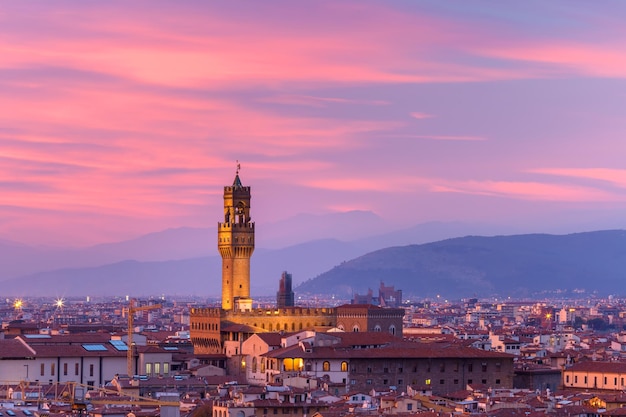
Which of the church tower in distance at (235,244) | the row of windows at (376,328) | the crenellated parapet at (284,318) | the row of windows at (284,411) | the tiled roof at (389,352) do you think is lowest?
the row of windows at (284,411)

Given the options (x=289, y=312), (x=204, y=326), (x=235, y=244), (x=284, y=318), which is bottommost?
(x=204, y=326)

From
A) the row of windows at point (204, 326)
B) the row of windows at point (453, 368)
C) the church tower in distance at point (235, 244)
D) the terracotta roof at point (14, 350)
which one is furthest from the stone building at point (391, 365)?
the church tower in distance at point (235, 244)

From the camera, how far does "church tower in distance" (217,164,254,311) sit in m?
105

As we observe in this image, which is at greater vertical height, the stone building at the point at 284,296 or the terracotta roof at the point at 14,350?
the stone building at the point at 284,296

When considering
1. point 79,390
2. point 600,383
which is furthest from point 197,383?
point 600,383

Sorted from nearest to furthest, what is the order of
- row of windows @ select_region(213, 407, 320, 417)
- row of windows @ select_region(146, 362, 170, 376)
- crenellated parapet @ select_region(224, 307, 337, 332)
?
row of windows @ select_region(213, 407, 320, 417) → row of windows @ select_region(146, 362, 170, 376) → crenellated parapet @ select_region(224, 307, 337, 332)

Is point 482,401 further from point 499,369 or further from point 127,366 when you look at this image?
point 127,366

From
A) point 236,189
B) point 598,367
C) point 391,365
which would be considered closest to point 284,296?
point 236,189

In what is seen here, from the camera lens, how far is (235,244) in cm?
10550

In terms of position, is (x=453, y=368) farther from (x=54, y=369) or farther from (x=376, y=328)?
(x=376, y=328)

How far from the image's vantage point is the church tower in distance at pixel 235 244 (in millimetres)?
104562

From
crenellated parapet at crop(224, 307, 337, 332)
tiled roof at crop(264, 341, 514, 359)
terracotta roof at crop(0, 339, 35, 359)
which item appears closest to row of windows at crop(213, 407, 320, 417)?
tiled roof at crop(264, 341, 514, 359)

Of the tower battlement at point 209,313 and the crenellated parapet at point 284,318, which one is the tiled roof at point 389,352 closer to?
the crenellated parapet at point 284,318

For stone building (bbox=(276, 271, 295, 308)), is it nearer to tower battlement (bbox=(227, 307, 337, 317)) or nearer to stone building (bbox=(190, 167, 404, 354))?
stone building (bbox=(190, 167, 404, 354))
